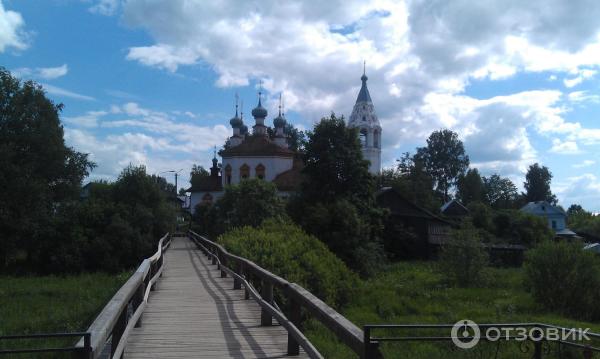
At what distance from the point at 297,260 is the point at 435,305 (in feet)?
36.8

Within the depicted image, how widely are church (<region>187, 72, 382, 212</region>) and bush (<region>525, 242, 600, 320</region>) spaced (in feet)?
122

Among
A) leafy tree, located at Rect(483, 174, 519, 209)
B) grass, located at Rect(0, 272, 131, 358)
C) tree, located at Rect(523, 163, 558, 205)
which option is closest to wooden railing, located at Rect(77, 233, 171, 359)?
grass, located at Rect(0, 272, 131, 358)

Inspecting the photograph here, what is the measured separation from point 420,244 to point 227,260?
34.6 metres

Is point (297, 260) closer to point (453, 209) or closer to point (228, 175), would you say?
point (453, 209)

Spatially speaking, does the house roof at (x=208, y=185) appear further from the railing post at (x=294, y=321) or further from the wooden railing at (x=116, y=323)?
the railing post at (x=294, y=321)

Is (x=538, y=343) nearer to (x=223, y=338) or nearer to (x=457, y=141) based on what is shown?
(x=223, y=338)

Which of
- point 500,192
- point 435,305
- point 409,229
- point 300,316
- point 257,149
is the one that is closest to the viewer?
point 300,316

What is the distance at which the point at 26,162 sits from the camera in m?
42.1

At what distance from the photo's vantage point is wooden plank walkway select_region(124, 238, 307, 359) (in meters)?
7.43

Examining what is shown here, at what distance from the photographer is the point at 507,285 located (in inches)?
1369

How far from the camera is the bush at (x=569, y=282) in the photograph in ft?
87.5

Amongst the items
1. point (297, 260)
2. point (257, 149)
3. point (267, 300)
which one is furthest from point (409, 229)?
point (267, 300)

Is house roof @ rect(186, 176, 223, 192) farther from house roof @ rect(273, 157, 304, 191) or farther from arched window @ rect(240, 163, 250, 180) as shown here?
house roof @ rect(273, 157, 304, 191)

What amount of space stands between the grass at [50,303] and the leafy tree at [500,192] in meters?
71.2
